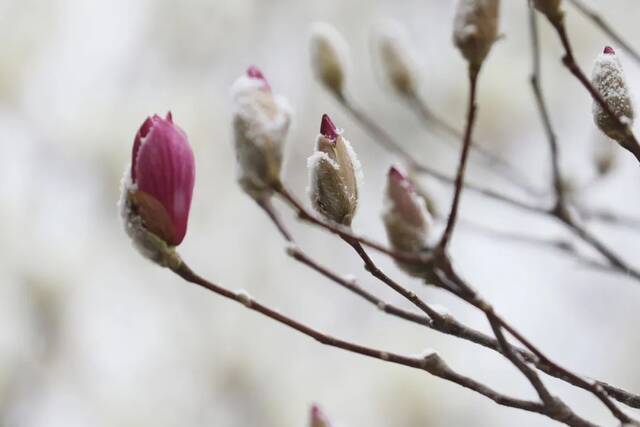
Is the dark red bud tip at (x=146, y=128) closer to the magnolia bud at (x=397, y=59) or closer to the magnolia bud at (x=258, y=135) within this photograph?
the magnolia bud at (x=258, y=135)

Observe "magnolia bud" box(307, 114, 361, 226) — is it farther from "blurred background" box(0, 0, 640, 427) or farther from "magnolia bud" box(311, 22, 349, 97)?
"blurred background" box(0, 0, 640, 427)

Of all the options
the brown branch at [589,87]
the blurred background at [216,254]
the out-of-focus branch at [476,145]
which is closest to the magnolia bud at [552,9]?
the brown branch at [589,87]

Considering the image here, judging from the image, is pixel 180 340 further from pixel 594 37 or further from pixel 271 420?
pixel 594 37

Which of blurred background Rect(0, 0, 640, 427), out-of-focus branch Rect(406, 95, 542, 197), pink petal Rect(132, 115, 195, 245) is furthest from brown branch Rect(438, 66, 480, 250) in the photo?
blurred background Rect(0, 0, 640, 427)

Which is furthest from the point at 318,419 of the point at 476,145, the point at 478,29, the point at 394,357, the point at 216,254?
the point at 216,254

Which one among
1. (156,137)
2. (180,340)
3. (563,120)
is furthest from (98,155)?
(156,137)
